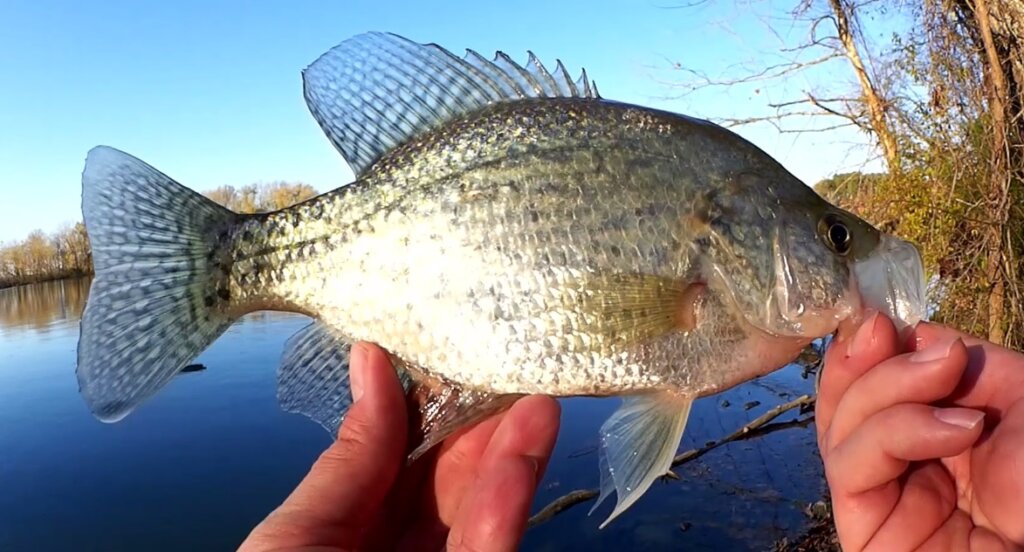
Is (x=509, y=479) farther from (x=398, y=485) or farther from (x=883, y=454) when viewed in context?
(x=883, y=454)

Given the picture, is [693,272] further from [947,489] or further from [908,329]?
[947,489]

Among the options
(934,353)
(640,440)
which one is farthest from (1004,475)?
(640,440)

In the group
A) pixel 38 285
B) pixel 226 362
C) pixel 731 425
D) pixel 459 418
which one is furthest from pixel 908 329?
pixel 38 285

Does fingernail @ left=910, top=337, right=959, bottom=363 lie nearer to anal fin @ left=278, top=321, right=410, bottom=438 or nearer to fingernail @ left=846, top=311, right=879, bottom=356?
fingernail @ left=846, top=311, right=879, bottom=356

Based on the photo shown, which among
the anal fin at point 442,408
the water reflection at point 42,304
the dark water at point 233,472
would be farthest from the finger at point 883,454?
the water reflection at point 42,304

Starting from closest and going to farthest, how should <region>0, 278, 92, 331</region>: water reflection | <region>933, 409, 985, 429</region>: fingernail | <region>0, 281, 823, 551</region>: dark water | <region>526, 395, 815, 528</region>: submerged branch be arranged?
<region>933, 409, 985, 429</region>: fingernail → <region>526, 395, 815, 528</region>: submerged branch → <region>0, 281, 823, 551</region>: dark water → <region>0, 278, 92, 331</region>: water reflection

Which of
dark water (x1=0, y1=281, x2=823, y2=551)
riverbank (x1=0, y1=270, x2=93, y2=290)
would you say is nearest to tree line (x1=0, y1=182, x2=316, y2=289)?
riverbank (x1=0, y1=270, x2=93, y2=290)
